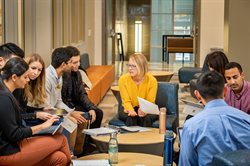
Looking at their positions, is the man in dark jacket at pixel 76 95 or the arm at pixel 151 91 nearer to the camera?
the arm at pixel 151 91

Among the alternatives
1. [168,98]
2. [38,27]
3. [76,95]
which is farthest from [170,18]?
[76,95]

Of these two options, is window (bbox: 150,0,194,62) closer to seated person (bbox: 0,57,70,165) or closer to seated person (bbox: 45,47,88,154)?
seated person (bbox: 45,47,88,154)

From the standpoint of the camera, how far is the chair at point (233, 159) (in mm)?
2570

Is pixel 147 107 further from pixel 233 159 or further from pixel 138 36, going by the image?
pixel 138 36

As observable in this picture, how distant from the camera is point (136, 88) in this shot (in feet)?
19.8

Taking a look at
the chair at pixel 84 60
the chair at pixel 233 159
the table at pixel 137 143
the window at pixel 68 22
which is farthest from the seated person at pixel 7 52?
the chair at pixel 84 60

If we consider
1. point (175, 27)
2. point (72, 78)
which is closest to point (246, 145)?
point (72, 78)

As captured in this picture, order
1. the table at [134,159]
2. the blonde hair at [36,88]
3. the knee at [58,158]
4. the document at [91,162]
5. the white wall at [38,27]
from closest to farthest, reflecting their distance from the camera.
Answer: the document at [91,162] < the table at [134,159] < the knee at [58,158] < the blonde hair at [36,88] < the white wall at [38,27]

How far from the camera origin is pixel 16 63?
4.05 meters

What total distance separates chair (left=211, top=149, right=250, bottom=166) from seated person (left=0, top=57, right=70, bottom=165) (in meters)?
1.78

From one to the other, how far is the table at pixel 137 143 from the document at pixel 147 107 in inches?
23.6

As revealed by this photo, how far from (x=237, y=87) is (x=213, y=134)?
1840 mm

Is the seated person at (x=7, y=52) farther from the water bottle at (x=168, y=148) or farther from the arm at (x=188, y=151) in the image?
the arm at (x=188, y=151)

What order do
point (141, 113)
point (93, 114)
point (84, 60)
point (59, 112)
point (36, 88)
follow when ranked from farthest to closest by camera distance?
point (84, 60) < point (93, 114) < point (141, 113) < point (36, 88) < point (59, 112)
